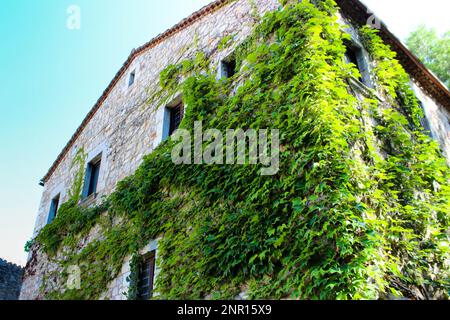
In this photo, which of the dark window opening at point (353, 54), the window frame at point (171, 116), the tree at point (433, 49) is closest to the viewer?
the dark window opening at point (353, 54)

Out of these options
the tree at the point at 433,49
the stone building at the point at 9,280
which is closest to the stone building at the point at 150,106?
the stone building at the point at 9,280

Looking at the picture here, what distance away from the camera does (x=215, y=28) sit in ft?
26.6

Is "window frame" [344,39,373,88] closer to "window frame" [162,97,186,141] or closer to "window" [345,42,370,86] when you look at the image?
"window" [345,42,370,86]

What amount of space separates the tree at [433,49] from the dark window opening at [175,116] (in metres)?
14.2

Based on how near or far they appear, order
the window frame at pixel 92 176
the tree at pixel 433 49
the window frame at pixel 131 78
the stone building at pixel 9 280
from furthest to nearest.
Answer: the tree at pixel 433 49
the stone building at pixel 9 280
the window frame at pixel 131 78
the window frame at pixel 92 176

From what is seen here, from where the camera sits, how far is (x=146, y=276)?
6.53 m

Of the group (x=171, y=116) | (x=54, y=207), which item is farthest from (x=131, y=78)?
(x=54, y=207)

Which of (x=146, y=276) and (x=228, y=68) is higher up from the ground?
(x=228, y=68)

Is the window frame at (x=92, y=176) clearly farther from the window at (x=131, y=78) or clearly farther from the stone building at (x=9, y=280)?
the stone building at (x=9, y=280)

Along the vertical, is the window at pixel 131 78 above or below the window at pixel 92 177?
above

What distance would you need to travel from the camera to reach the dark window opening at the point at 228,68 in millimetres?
7137

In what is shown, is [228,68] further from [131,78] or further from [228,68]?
[131,78]

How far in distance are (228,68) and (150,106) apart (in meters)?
2.57

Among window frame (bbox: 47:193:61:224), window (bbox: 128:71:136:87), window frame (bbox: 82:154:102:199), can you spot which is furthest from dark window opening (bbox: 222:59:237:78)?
window frame (bbox: 47:193:61:224)
